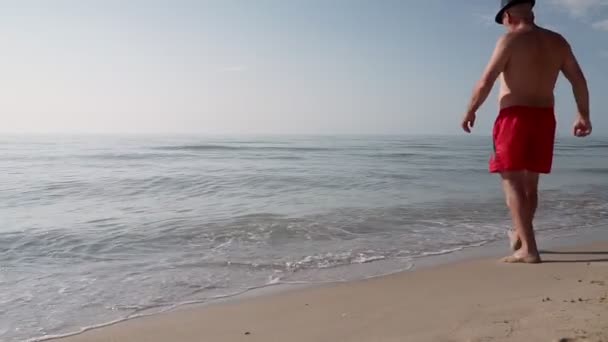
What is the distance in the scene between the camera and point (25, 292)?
3168 millimetres

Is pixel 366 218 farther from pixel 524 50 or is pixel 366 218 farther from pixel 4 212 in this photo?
pixel 4 212

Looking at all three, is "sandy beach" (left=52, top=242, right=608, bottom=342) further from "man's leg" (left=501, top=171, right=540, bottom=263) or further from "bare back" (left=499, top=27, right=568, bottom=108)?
"bare back" (left=499, top=27, right=568, bottom=108)

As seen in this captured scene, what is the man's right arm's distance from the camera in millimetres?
3148

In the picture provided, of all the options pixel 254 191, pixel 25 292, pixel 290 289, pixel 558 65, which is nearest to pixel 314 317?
pixel 290 289

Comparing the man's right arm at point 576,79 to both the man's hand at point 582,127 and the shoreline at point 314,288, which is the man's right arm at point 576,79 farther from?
the shoreline at point 314,288

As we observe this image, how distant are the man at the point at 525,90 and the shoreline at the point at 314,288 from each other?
708 millimetres

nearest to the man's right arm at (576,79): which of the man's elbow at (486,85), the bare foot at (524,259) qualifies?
the man's elbow at (486,85)

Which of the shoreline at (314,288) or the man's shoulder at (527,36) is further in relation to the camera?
the man's shoulder at (527,36)

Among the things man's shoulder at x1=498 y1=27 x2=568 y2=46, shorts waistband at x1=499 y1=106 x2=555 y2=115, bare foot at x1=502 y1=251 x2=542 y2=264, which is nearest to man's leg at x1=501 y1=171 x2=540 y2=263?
bare foot at x1=502 y1=251 x2=542 y2=264

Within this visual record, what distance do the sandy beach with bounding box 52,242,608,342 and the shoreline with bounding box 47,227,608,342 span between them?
1 centimetres

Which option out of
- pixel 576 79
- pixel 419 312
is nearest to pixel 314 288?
pixel 419 312

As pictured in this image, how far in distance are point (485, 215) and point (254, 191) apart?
395 cm

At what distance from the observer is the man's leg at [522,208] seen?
128 inches

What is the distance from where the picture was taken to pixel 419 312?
2377 millimetres
